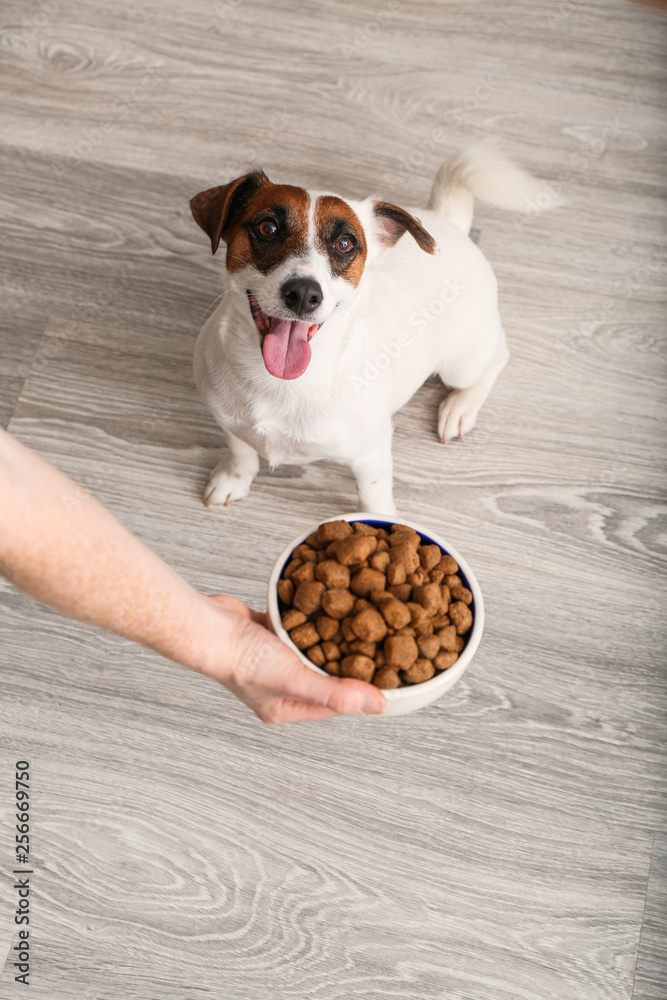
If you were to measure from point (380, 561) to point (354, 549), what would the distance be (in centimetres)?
4

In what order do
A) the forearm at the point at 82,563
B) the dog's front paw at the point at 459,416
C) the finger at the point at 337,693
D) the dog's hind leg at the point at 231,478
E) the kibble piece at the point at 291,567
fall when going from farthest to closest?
the dog's front paw at the point at 459,416 → the dog's hind leg at the point at 231,478 → the kibble piece at the point at 291,567 → the finger at the point at 337,693 → the forearm at the point at 82,563

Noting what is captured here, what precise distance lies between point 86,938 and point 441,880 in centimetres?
66

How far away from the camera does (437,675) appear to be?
100 centimetres

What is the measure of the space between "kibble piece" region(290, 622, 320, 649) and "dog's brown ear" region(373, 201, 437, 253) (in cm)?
60

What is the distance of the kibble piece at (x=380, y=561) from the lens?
3.43 feet

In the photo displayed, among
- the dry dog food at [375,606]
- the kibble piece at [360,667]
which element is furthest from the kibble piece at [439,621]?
the kibble piece at [360,667]

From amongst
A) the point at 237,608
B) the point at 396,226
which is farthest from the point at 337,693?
the point at 396,226

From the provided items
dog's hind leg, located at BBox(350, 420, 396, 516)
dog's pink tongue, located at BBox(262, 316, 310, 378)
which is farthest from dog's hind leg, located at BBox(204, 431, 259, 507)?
dog's pink tongue, located at BBox(262, 316, 310, 378)

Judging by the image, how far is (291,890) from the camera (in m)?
1.38

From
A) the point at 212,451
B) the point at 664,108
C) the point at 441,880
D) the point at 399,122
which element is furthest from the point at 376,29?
the point at 441,880

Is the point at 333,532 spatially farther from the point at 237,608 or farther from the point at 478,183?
the point at 478,183

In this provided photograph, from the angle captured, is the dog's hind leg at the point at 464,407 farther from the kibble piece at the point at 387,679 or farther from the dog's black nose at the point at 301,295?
the kibble piece at the point at 387,679

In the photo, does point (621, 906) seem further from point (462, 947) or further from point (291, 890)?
point (291, 890)

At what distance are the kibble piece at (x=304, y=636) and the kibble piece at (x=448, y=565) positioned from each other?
0.21 m
